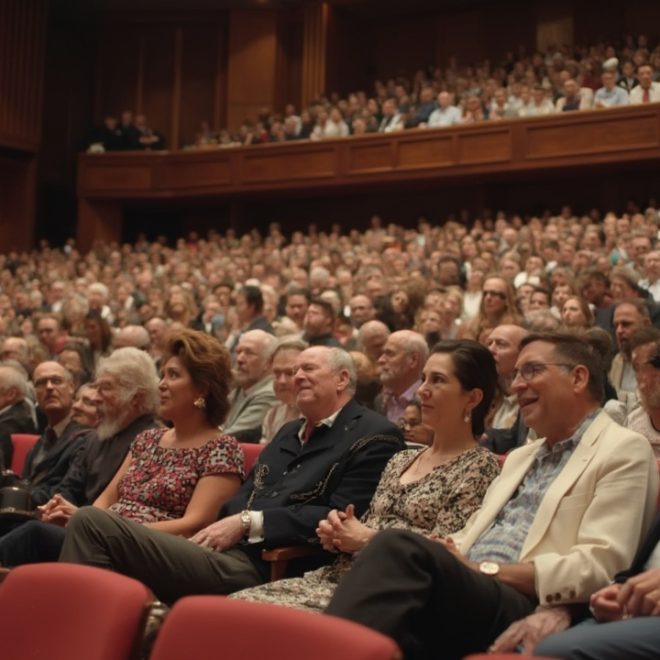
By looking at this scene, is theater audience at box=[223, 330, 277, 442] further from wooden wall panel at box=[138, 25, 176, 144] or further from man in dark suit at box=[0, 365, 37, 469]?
wooden wall panel at box=[138, 25, 176, 144]

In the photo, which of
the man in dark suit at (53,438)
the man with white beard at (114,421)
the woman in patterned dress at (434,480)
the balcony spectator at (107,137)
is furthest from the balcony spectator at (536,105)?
the woman in patterned dress at (434,480)

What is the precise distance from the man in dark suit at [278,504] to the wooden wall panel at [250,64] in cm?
1110

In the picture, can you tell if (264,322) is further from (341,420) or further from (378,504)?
(378,504)

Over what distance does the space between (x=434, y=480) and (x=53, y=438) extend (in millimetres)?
1901

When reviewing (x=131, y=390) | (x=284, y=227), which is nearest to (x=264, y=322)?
(x=131, y=390)

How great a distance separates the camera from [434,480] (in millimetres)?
2441

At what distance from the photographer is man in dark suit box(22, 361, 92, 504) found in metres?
3.59

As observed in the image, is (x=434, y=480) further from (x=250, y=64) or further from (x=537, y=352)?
(x=250, y=64)

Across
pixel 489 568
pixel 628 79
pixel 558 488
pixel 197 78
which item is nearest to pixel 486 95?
pixel 628 79

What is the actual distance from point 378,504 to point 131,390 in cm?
112

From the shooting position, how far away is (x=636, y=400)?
3.62 m

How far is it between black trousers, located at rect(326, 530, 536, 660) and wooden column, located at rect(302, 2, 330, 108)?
11.7 metres

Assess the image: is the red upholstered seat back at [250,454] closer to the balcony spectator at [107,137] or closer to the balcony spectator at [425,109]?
the balcony spectator at [425,109]

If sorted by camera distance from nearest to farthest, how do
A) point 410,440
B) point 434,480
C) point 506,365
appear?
point 434,480, point 410,440, point 506,365
